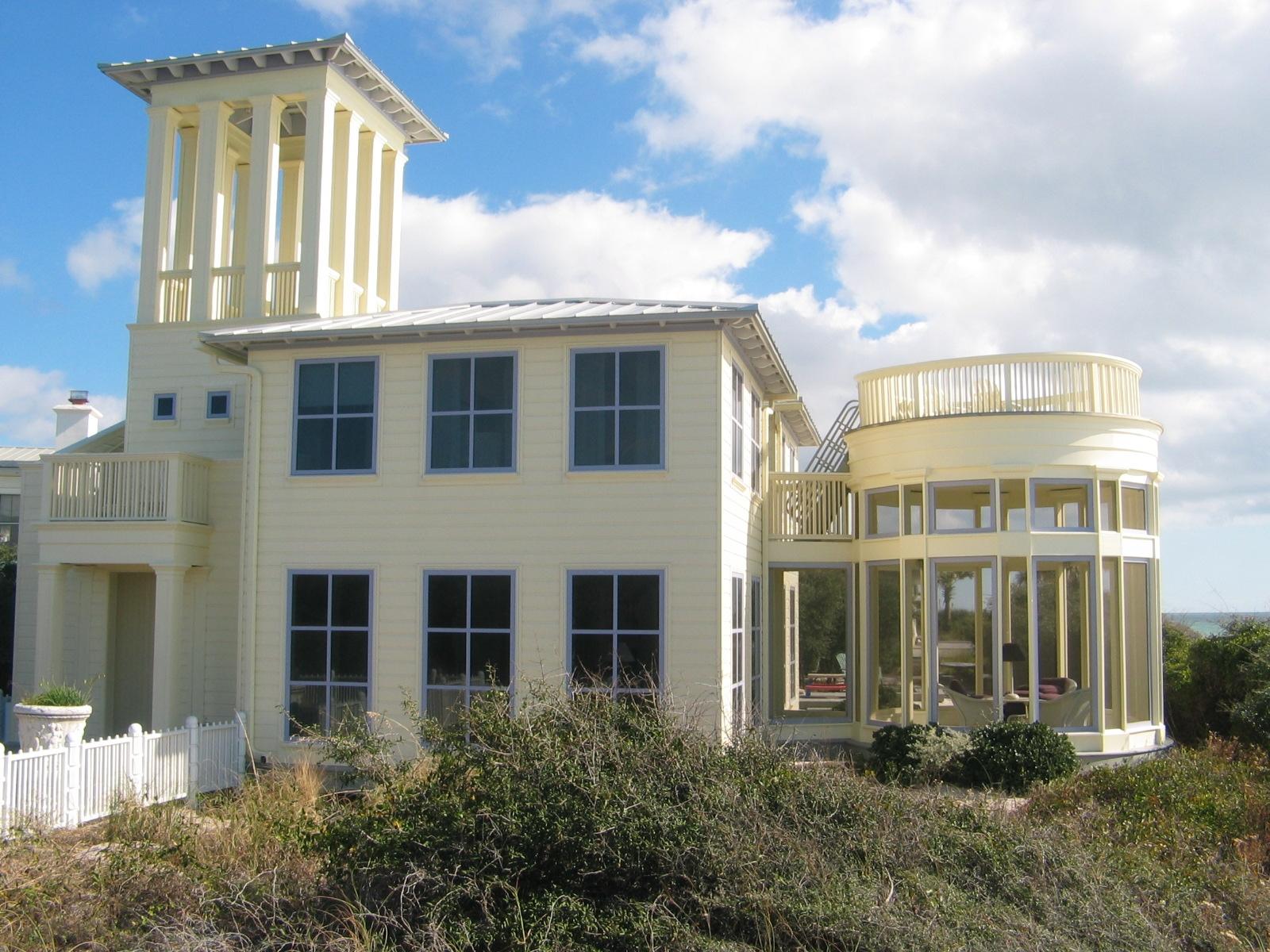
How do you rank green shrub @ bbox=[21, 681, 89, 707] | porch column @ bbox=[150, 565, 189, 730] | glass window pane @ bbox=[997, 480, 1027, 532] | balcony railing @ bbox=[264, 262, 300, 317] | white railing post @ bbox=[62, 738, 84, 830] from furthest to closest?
balcony railing @ bbox=[264, 262, 300, 317], glass window pane @ bbox=[997, 480, 1027, 532], porch column @ bbox=[150, 565, 189, 730], green shrub @ bbox=[21, 681, 89, 707], white railing post @ bbox=[62, 738, 84, 830]

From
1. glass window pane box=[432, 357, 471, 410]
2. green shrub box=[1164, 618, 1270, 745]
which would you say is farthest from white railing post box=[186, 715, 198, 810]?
green shrub box=[1164, 618, 1270, 745]

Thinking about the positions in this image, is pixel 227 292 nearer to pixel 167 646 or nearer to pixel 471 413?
pixel 167 646

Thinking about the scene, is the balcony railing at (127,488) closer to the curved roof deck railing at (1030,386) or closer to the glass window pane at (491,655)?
the glass window pane at (491,655)

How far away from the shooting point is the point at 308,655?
1521 cm

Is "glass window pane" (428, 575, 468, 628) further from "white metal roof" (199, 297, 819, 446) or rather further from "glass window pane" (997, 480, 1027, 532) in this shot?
"glass window pane" (997, 480, 1027, 532)

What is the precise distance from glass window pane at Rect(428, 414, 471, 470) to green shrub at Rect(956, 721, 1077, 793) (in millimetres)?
7290

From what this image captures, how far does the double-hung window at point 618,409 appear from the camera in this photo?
14602 millimetres

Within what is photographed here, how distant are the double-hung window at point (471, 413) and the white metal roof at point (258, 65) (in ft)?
22.2

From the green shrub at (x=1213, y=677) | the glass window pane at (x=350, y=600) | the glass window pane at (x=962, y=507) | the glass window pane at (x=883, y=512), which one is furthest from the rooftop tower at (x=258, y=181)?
the green shrub at (x=1213, y=677)

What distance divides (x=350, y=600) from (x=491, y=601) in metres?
1.91

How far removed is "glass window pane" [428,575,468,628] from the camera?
48.8 ft

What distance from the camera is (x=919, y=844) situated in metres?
8.95

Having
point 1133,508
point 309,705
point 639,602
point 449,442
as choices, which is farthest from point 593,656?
point 1133,508

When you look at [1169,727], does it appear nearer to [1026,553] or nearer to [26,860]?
[1026,553]
